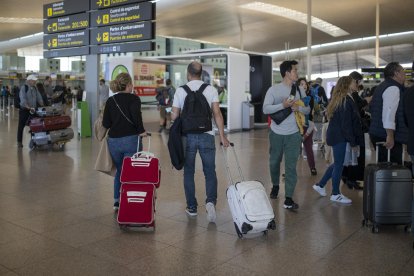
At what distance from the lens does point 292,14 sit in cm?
2723

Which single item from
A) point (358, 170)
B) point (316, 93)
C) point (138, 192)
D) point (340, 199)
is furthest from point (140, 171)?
point (316, 93)

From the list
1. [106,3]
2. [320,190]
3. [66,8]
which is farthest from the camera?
[66,8]

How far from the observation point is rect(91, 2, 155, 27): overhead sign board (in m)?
10.0

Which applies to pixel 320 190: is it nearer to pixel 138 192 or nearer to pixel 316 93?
pixel 138 192

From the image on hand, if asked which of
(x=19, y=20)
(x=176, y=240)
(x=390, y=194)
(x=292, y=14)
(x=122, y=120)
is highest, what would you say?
(x=19, y=20)

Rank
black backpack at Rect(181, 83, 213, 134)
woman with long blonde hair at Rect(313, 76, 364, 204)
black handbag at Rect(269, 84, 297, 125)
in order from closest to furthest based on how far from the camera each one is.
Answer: black backpack at Rect(181, 83, 213, 134), black handbag at Rect(269, 84, 297, 125), woman with long blonde hair at Rect(313, 76, 364, 204)

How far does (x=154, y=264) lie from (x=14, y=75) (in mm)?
42224

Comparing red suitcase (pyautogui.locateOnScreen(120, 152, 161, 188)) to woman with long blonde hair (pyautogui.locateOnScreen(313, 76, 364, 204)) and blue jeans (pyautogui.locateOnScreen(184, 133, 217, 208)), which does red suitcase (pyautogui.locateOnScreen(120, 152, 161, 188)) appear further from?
woman with long blonde hair (pyautogui.locateOnScreen(313, 76, 364, 204))

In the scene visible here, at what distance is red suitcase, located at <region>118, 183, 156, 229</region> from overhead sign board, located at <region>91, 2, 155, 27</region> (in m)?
6.68

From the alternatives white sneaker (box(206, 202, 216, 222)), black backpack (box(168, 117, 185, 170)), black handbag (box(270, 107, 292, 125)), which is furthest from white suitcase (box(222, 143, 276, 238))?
black handbag (box(270, 107, 292, 125))

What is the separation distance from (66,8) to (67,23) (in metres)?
0.40

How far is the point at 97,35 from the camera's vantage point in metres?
11.3

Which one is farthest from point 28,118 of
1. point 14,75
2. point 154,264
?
point 14,75

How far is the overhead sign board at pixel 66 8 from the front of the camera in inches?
453
